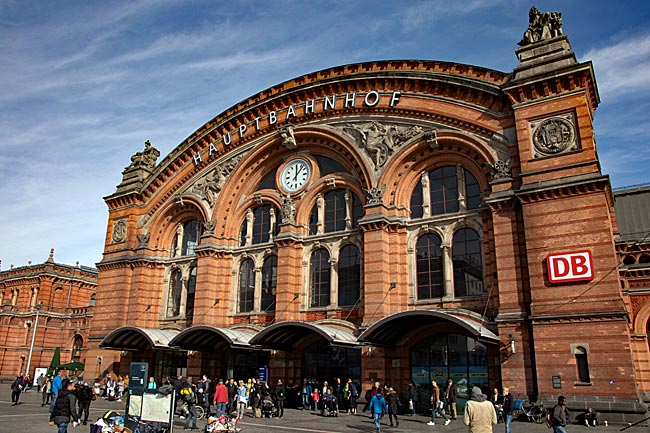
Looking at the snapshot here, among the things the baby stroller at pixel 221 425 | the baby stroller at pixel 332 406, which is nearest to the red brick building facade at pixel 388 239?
the baby stroller at pixel 332 406

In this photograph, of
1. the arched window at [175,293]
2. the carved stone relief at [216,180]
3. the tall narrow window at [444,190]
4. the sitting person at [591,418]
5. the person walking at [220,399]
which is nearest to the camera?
the sitting person at [591,418]

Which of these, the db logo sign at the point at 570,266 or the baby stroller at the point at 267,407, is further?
the baby stroller at the point at 267,407

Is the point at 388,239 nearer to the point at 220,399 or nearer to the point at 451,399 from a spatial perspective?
the point at 451,399

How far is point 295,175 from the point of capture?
34.4 m

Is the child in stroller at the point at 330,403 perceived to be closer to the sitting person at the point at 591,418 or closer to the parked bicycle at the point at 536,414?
the parked bicycle at the point at 536,414

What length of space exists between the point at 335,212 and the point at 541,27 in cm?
1495

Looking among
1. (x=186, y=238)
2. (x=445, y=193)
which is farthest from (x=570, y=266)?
(x=186, y=238)

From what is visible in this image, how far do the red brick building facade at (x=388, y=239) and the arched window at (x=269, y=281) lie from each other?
13 centimetres

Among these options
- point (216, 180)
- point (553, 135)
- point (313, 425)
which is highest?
point (216, 180)

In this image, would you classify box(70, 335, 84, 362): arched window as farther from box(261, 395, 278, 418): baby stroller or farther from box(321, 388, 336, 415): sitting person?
box(321, 388, 336, 415): sitting person

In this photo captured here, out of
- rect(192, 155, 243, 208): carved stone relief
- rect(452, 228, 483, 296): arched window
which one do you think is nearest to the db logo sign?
rect(452, 228, 483, 296): arched window

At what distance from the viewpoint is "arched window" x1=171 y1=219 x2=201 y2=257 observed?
38.4 metres

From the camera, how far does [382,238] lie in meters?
28.3

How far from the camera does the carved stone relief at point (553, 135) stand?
952 inches
